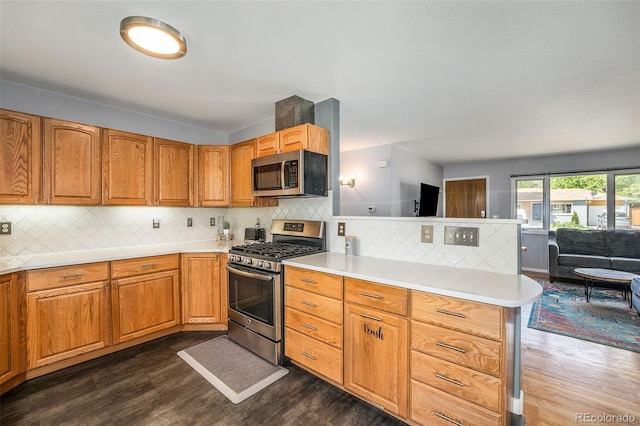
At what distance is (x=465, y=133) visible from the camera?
4.29 metres

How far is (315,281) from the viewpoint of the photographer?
2072mm

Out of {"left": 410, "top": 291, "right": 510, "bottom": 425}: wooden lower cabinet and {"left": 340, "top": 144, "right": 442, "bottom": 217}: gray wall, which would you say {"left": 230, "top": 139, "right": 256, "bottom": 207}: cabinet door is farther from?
{"left": 340, "top": 144, "right": 442, "bottom": 217}: gray wall

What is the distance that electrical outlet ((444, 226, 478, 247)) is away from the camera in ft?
6.26

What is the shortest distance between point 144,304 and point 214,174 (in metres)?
1.61

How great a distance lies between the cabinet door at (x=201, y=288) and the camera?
9.64ft

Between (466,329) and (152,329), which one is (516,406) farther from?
(152,329)

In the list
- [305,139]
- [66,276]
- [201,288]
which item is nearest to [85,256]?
[66,276]

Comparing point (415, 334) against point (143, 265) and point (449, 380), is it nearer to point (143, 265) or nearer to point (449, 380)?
point (449, 380)

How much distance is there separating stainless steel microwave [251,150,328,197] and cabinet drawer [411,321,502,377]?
1437mm

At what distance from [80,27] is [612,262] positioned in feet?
23.9

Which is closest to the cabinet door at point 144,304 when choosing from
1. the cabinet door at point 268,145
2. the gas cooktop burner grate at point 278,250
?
the gas cooktop burner grate at point 278,250

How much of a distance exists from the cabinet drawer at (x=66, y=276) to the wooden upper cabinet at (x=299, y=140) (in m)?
1.85

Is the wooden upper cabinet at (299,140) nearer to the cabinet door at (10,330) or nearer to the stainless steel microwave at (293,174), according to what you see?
the stainless steel microwave at (293,174)

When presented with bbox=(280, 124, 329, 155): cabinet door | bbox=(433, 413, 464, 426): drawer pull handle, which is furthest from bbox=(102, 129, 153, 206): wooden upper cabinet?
bbox=(433, 413, 464, 426): drawer pull handle
